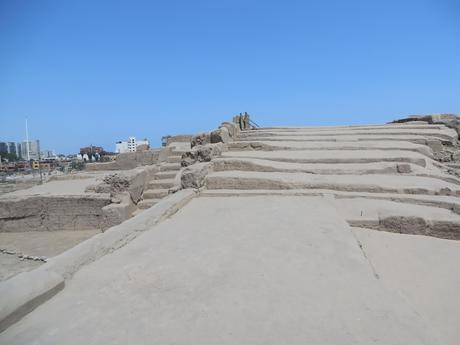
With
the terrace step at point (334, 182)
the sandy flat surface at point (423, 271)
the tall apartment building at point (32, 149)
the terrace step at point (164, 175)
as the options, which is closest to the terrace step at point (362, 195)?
the terrace step at point (334, 182)

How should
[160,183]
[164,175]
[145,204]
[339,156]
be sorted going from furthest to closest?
[164,175] < [160,183] < [145,204] < [339,156]

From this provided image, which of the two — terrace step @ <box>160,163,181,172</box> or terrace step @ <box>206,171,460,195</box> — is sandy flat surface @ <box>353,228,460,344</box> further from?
terrace step @ <box>160,163,181,172</box>

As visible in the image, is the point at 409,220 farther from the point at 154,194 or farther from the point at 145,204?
the point at 154,194

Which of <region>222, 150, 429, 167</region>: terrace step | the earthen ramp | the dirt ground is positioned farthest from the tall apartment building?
the earthen ramp

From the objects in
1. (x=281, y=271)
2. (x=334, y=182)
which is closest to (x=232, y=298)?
(x=281, y=271)

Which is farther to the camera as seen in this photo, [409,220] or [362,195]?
[362,195]

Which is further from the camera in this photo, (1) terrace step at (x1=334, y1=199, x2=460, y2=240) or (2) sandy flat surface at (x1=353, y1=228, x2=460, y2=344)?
(1) terrace step at (x1=334, y1=199, x2=460, y2=240)

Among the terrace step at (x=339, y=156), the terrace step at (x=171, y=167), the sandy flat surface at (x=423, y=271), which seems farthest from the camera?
the terrace step at (x=171, y=167)

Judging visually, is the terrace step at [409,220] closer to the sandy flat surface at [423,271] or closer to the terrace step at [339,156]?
the sandy flat surface at [423,271]

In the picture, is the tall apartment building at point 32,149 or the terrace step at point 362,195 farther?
the tall apartment building at point 32,149

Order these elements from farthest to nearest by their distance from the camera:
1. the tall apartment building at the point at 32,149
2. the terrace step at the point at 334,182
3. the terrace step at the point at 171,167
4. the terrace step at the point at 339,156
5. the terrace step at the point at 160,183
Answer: the tall apartment building at the point at 32,149, the terrace step at the point at 171,167, the terrace step at the point at 160,183, the terrace step at the point at 339,156, the terrace step at the point at 334,182

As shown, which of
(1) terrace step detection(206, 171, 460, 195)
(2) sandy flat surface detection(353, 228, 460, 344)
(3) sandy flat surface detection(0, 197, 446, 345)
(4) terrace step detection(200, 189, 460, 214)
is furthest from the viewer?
(1) terrace step detection(206, 171, 460, 195)

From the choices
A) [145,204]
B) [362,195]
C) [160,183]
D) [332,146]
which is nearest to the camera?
[362,195]

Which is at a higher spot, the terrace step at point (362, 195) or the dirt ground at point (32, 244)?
the terrace step at point (362, 195)
